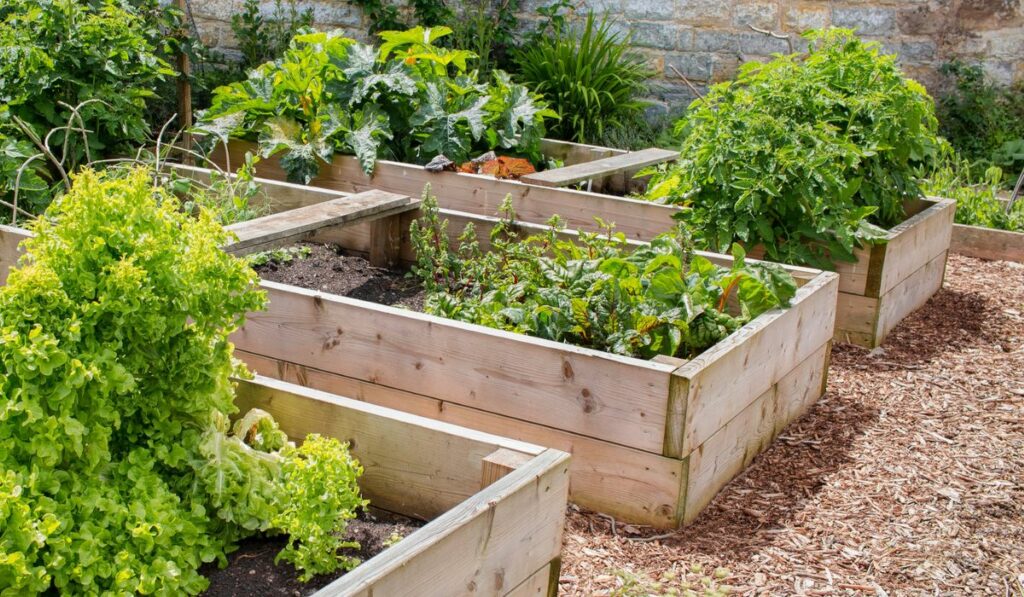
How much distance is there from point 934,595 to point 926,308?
273cm

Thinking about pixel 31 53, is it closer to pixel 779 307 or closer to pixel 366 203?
pixel 366 203

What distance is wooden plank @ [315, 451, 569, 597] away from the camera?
2.02 metres

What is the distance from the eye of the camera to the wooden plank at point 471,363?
10.5 ft

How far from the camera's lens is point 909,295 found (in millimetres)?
5258

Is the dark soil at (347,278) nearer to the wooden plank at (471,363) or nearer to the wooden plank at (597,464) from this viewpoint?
the wooden plank at (471,363)

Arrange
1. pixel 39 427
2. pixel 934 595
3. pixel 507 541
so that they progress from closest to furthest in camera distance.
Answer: pixel 39 427
pixel 507 541
pixel 934 595

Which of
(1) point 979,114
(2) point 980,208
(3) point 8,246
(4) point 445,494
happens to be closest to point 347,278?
(3) point 8,246

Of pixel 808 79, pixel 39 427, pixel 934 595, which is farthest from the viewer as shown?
pixel 808 79

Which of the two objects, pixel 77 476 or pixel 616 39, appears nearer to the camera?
pixel 77 476

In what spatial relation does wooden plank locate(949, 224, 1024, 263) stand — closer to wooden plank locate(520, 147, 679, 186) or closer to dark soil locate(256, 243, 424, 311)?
wooden plank locate(520, 147, 679, 186)

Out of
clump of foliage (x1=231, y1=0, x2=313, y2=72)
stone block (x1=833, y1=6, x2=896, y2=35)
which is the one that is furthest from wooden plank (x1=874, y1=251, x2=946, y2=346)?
clump of foliage (x1=231, y1=0, x2=313, y2=72)

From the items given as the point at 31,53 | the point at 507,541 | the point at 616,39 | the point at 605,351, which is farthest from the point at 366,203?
the point at 616,39

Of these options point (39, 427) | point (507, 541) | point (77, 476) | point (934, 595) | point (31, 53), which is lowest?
point (934, 595)

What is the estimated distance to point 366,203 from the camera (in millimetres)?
4598
